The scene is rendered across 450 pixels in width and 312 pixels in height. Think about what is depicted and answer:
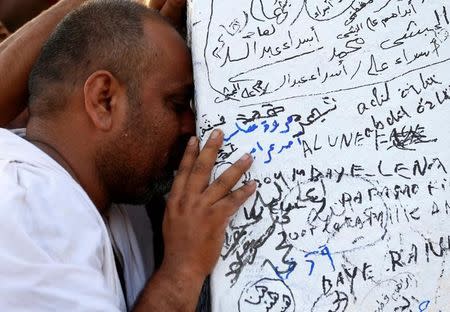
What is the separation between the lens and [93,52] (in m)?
1.67

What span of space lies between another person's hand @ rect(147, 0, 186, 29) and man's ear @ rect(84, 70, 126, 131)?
36 cm

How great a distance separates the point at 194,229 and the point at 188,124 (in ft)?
1.13

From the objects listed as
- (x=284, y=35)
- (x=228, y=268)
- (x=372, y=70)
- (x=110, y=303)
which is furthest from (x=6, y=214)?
(x=372, y=70)

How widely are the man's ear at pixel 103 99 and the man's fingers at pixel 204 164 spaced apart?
0.26 meters

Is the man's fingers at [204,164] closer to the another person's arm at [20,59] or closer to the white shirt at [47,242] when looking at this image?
the white shirt at [47,242]

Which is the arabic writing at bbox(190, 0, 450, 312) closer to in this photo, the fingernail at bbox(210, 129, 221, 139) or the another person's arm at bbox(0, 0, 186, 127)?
the fingernail at bbox(210, 129, 221, 139)

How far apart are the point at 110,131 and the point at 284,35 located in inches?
20.3

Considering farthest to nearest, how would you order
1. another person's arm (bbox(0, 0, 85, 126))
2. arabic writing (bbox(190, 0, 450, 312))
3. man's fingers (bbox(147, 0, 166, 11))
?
man's fingers (bbox(147, 0, 166, 11)) < another person's arm (bbox(0, 0, 85, 126)) < arabic writing (bbox(190, 0, 450, 312))

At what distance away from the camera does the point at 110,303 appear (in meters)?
1.40

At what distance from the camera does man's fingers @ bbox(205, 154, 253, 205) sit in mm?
1518

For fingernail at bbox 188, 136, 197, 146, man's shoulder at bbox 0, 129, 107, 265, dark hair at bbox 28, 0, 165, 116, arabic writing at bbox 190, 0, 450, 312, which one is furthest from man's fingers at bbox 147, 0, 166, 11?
man's shoulder at bbox 0, 129, 107, 265

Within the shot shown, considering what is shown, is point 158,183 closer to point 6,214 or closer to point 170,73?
point 170,73

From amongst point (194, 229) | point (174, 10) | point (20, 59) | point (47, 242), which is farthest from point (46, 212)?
point (174, 10)

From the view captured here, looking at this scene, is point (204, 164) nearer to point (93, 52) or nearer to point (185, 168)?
point (185, 168)
